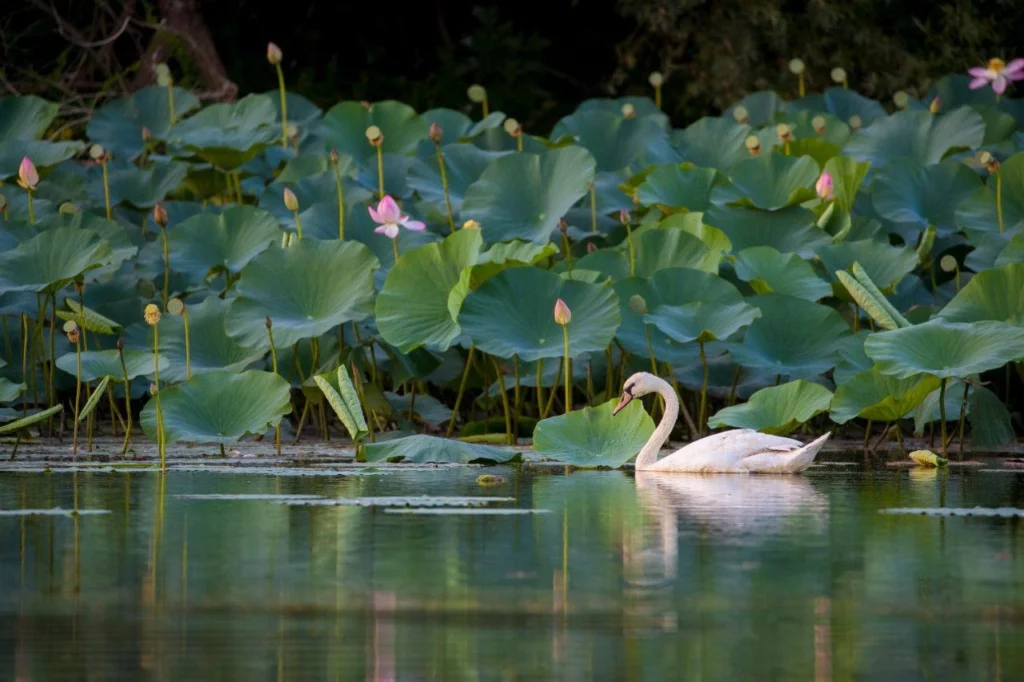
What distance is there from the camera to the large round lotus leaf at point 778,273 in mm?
7262

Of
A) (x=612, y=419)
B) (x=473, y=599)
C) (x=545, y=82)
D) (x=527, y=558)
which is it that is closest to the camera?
(x=473, y=599)

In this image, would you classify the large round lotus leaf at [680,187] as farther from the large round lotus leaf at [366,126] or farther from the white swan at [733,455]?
the white swan at [733,455]

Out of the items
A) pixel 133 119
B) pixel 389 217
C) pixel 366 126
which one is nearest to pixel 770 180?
pixel 389 217

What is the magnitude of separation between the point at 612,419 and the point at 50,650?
3.35m

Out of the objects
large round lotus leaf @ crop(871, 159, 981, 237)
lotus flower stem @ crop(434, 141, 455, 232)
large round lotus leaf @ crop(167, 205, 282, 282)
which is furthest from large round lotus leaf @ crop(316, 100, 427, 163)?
large round lotus leaf @ crop(871, 159, 981, 237)

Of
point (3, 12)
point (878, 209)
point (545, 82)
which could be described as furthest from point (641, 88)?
point (878, 209)

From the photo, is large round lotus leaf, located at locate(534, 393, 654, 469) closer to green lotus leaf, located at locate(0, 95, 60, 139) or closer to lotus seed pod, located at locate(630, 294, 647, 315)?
lotus seed pod, located at locate(630, 294, 647, 315)

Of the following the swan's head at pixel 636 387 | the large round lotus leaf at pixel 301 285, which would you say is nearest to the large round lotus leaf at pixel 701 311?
the swan's head at pixel 636 387

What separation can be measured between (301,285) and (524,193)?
1.11 meters

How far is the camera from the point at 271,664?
9.89 ft

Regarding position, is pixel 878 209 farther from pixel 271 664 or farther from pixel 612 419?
pixel 271 664

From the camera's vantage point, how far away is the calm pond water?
3.05 meters

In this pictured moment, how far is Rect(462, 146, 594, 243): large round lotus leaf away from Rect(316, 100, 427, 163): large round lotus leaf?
182cm

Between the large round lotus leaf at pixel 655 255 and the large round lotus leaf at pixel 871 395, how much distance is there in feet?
3.20
